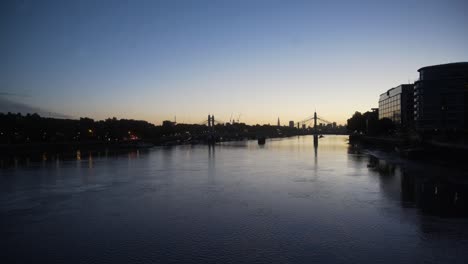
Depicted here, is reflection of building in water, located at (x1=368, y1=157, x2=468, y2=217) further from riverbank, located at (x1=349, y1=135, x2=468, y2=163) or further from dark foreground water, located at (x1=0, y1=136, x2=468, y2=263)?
riverbank, located at (x1=349, y1=135, x2=468, y2=163)

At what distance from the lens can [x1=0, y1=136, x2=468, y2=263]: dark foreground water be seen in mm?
10719

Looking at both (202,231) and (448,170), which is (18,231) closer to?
(202,231)

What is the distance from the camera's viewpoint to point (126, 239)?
1226cm

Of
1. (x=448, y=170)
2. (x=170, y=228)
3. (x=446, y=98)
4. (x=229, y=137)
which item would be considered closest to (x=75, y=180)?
(x=170, y=228)

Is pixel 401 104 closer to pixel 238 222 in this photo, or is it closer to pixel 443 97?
pixel 443 97

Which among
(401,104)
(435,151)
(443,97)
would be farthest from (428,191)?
(401,104)

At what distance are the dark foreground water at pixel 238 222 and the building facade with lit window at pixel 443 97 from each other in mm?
59954

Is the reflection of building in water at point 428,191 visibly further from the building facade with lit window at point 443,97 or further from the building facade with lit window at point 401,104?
the building facade with lit window at point 401,104

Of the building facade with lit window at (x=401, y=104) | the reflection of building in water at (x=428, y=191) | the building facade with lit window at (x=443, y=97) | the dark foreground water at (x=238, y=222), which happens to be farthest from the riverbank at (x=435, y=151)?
the building facade with lit window at (x=401, y=104)

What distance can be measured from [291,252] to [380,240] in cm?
346

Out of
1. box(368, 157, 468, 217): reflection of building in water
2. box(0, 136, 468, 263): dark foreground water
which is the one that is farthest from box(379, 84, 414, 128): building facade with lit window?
box(0, 136, 468, 263): dark foreground water

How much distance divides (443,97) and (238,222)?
7792 centimetres

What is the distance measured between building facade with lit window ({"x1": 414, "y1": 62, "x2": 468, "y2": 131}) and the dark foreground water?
197 ft

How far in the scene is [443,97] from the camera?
75.2 meters
